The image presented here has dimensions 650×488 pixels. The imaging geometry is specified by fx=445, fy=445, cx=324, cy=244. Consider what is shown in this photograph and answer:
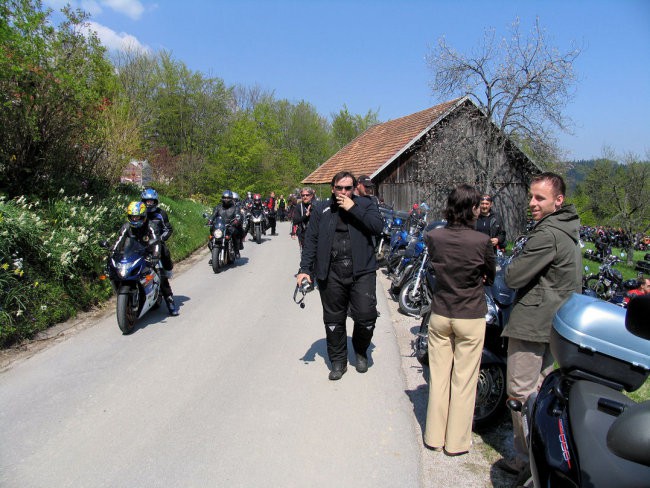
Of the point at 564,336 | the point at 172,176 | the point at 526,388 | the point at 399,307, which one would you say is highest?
the point at 172,176

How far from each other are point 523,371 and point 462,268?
0.80m

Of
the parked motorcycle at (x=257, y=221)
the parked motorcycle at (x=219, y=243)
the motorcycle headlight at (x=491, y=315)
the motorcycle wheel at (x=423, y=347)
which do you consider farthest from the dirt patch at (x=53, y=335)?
the parked motorcycle at (x=257, y=221)

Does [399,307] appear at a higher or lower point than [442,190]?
lower

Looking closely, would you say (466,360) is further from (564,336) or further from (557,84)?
(557,84)

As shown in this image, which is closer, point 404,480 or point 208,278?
point 404,480

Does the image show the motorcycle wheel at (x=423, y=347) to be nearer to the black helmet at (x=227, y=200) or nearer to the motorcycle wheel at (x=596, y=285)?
the motorcycle wheel at (x=596, y=285)

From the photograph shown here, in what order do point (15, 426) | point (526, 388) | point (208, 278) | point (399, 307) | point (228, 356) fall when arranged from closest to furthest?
point (526, 388) → point (15, 426) → point (228, 356) → point (399, 307) → point (208, 278)

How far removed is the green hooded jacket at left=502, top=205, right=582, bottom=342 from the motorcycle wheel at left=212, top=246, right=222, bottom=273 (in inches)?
342

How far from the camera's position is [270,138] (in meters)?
41.3

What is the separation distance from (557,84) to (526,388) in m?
13.6

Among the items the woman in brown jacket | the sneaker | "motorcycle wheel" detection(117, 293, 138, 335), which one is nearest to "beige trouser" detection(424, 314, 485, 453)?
the woman in brown jacket

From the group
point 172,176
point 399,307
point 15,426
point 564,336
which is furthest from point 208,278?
point 172,176

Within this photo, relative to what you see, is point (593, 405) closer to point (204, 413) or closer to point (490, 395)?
point (490, 395)

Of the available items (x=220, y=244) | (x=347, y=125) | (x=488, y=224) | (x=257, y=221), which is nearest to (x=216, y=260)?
(x=220, y=244)
